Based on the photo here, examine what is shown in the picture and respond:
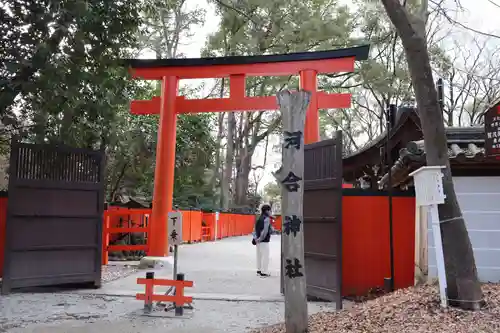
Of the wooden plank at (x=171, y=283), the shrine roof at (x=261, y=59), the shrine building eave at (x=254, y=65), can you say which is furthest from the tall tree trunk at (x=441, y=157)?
the shrine building eave at (x=254, y=65)

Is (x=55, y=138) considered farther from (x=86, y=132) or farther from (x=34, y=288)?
(x=34, y=288)

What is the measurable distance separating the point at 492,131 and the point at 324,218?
2909 millimetres

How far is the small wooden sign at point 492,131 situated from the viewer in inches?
272

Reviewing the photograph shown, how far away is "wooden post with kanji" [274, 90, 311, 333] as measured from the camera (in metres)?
Answer: 5.29

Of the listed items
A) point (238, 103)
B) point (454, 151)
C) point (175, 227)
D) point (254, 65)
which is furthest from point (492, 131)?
point (238, 103)

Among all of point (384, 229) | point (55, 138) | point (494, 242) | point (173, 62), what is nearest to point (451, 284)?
point (494, 242)

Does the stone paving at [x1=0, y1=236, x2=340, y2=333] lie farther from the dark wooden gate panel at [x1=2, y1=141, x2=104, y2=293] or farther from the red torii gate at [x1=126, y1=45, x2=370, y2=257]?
the red torii gate at [x1=126, y1=45, x2=370, y2=257]

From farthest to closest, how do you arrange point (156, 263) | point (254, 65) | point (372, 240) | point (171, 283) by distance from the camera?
point (254, 65) < point (156, 263) < point (372, 240) < point (171, 283)

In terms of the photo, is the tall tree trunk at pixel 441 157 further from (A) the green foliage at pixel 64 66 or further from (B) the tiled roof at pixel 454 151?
(A) the green foliage at pixel 64 66

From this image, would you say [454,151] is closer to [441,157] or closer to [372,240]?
[372,240]

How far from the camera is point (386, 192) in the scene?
8.83 meters

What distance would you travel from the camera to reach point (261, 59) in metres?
12.3

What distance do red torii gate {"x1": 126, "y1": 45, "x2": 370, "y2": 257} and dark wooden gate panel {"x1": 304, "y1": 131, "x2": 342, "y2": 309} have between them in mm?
3452

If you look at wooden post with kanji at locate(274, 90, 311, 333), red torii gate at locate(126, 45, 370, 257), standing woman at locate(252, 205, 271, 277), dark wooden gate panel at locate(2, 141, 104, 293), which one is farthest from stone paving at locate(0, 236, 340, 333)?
red torii gate at locate(126, 45, 370, 257)
